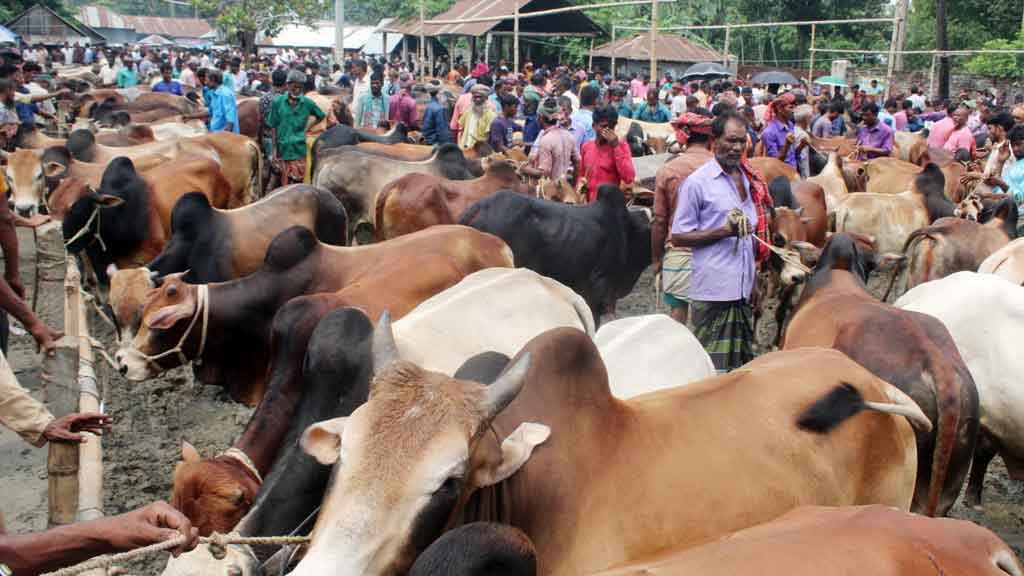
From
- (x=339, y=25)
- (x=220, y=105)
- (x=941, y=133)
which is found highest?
(x=339, y=25)

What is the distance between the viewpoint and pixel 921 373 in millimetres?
4281

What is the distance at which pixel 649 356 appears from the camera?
4.54 meters

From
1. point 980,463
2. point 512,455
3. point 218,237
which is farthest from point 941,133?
point 512,455

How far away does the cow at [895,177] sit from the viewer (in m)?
10.9

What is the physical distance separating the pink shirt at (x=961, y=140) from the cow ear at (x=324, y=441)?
13.1 meters

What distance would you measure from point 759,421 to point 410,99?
41.1 feet

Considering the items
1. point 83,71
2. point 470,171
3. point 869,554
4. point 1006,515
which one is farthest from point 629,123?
point 83,71

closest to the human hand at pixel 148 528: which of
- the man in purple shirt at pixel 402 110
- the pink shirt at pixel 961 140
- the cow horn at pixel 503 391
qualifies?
the cow horn at pixel 503 391

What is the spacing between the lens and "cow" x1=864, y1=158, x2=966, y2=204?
431 inches

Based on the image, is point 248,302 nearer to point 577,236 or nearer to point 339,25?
point 577,236

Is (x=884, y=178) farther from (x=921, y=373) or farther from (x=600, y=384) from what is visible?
(x=600, y=384)

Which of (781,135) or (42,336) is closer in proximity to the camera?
(42,336)

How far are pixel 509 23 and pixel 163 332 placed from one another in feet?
77.0

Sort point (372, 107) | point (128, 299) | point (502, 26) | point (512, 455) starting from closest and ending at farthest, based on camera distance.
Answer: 1. point (512, 455)
2. point (128, 299)
3. point (372, 107)
4. point (502, 26)
